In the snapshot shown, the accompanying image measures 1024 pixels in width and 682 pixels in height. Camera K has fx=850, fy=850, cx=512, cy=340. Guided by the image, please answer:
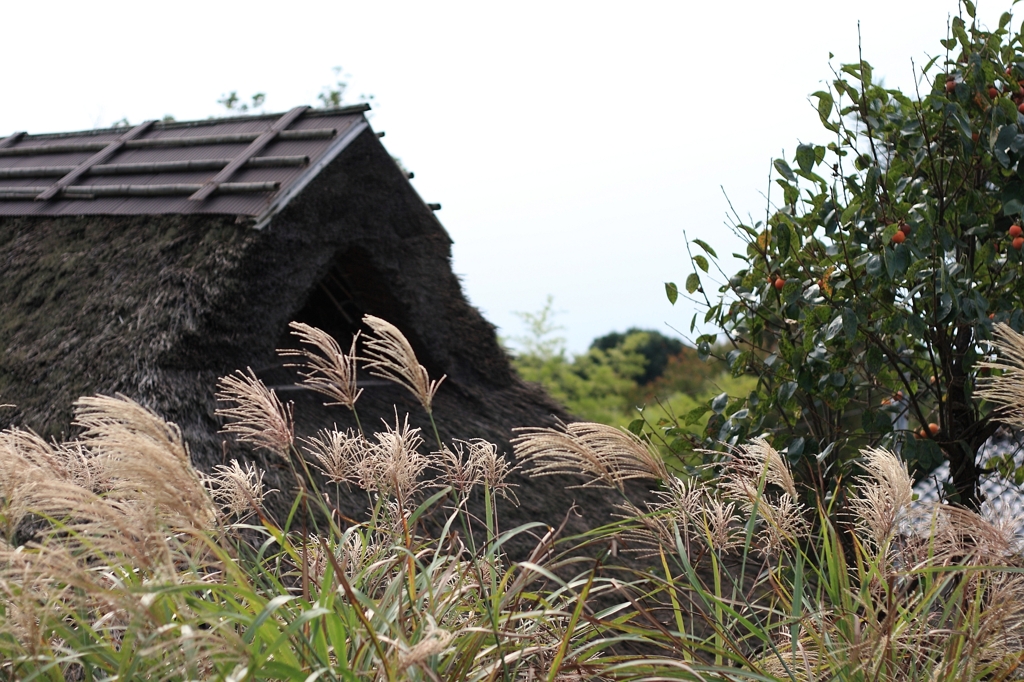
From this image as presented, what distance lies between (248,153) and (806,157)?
12.8 feet

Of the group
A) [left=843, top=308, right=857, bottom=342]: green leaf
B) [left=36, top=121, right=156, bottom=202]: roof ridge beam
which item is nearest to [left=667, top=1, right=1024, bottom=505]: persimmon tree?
[left=843, top=308, right=857, bottom=342]: green leaf

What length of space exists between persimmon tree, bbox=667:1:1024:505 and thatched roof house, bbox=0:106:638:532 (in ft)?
6.17

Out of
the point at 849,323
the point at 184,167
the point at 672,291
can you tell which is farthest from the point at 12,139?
the point at 849,323

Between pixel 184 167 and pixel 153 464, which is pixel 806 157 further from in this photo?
pixel 184 167

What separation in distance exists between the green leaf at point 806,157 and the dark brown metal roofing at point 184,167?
9.98 ft

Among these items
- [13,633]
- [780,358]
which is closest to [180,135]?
[780,358]

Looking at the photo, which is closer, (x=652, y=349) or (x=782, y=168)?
(x=782, y=168)

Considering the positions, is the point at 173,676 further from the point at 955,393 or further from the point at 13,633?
the point at 955,393

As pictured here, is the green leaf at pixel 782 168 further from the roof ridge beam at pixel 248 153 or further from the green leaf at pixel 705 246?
the roof ridge beam at pixel 248 153

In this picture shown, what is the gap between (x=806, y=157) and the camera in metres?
3.56

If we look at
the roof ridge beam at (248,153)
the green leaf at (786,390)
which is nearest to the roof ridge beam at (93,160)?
the roof ridge beam at (248,153)

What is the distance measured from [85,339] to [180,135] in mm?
2778

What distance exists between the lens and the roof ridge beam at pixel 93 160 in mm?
6633

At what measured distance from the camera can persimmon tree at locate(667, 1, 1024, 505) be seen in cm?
340
